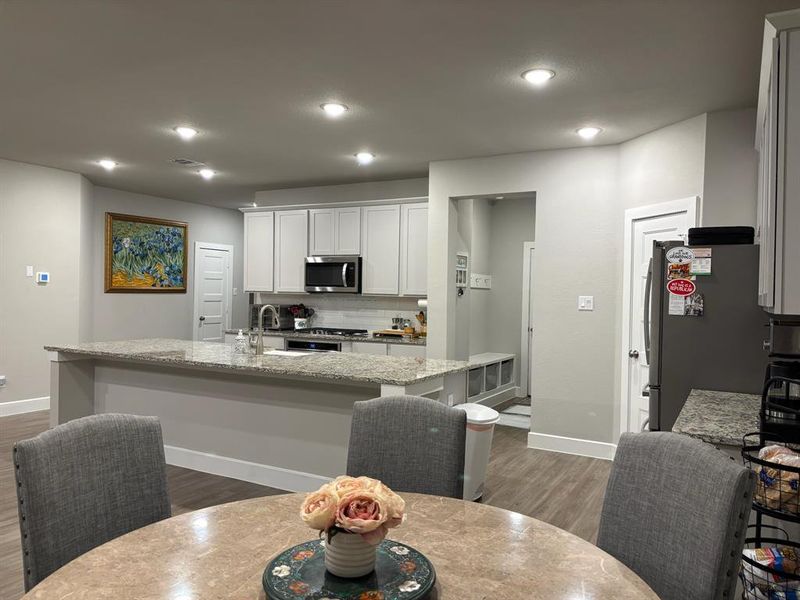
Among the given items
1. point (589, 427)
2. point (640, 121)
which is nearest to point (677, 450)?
point (640, 121)

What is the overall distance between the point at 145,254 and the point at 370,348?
3.75m

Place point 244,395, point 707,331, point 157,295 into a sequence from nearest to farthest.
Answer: point 707,331 < point 244,395 < point 157,295

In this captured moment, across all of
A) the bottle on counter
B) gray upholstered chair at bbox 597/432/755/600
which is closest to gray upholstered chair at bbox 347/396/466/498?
gray upholstered chair at bbox 597/432/755/600

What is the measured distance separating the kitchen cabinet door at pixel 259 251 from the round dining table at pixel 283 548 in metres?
5.61

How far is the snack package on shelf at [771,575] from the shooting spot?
1438 millimetres

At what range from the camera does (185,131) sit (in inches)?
179

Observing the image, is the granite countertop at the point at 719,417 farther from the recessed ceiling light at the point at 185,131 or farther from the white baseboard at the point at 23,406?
the white baseboard at the point at 23,406

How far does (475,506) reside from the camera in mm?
1645

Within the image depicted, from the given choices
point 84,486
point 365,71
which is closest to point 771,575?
point 84,486

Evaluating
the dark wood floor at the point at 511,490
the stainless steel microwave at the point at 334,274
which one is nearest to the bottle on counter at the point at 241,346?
the dark wood floor at the point at 511,490

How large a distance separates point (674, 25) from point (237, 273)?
7745 millimetres

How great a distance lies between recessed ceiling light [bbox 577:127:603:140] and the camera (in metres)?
4.21

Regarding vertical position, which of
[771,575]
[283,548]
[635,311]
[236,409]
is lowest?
[236,409]

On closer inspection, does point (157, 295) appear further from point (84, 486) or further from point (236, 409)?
point (84, 486)
